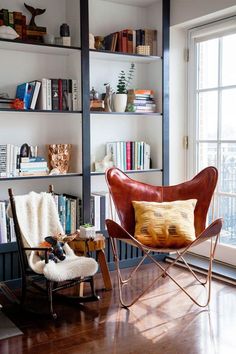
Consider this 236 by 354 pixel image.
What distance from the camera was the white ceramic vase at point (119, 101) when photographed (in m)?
4.22

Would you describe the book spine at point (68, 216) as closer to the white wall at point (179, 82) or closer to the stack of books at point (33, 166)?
the stack of books at point (33, 166)

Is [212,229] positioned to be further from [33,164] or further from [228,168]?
[33,164]

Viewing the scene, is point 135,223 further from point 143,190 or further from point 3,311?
point 3,311

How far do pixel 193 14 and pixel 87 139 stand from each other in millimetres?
1524

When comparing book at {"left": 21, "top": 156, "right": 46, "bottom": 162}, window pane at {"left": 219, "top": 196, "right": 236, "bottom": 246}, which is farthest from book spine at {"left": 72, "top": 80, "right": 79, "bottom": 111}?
window pane at {"left": 219, "top": 196, "right": 236, "bottom": 246}

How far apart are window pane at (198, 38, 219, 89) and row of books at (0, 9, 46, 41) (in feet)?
5.02

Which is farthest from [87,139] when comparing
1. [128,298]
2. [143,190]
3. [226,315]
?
[226,315]

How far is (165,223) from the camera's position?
11.3ft

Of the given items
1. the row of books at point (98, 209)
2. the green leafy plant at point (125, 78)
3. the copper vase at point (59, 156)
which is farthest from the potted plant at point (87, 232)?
the green leafy plant at point (125, 78)

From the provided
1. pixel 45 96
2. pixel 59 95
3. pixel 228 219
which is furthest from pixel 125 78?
pixel 228 219

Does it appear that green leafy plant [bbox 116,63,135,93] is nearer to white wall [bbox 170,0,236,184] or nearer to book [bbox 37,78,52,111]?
white wall [bbox 170,0,236,184]

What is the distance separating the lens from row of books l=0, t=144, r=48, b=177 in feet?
12.0

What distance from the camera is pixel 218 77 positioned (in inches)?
165

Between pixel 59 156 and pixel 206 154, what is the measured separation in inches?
56.9
